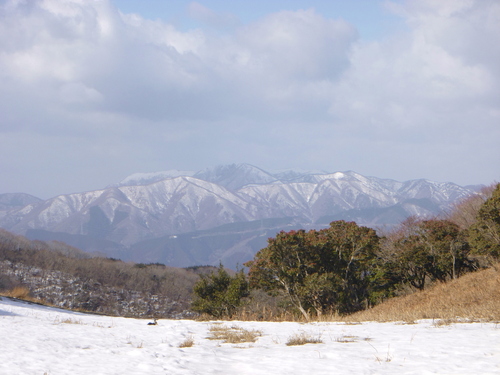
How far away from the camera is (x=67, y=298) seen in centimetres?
9494

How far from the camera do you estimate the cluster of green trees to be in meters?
24.8

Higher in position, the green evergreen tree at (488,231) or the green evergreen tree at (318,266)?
the green evergreen tree at (488,231)

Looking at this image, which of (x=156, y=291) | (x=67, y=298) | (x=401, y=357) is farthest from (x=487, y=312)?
(x=156, y=291)

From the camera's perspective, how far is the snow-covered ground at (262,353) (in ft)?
20.0

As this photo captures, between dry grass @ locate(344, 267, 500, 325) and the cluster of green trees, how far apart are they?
325 cm

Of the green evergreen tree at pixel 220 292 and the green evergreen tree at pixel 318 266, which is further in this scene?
the green evergreen tree at pixel 220 292

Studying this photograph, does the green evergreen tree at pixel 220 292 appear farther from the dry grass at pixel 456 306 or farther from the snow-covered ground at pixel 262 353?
the snow-covered ground at pixel 262 353

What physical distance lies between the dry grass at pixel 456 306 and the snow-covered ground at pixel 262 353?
165cm

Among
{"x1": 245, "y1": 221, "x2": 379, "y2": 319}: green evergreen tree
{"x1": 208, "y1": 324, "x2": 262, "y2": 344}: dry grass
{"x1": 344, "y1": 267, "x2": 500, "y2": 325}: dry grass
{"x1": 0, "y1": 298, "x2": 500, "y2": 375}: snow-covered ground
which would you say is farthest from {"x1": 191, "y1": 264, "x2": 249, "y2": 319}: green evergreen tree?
{"x1": 0, "y1": 298, "x2": 500, "y2": 375}: snow-covered ground

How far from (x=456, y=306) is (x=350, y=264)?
47.7 feet

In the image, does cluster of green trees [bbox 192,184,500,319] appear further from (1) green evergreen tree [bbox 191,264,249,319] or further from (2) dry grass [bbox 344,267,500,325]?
(2) dry grass [bbox 344,267,500,325]

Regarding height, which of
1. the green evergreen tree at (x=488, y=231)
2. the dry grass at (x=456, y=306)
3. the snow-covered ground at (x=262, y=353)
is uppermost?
the green evergreen tree at (x=488, y=231)

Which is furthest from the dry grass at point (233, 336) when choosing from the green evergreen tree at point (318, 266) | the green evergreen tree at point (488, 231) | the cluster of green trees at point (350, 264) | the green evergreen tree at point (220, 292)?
the green evergreen tree at point (488, 231)

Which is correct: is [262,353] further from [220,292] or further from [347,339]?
[220,292]
